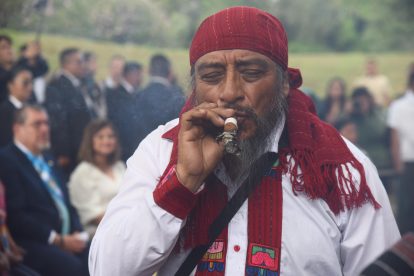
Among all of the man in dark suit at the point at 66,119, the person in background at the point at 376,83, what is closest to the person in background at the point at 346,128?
the person in background at the point at 376,83

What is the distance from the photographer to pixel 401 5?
1353cm

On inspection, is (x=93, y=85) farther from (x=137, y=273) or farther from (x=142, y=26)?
(x=137, y=273)

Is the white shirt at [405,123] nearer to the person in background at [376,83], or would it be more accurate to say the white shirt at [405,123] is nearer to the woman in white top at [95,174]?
the person in background at [376,83]

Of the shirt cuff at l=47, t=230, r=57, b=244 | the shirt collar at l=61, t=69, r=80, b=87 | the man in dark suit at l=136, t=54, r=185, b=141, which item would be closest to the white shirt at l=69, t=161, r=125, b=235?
the shirt cuff at l=47, t=230, r=57, b=244

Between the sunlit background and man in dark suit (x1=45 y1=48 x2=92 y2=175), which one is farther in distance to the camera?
the sunlit background

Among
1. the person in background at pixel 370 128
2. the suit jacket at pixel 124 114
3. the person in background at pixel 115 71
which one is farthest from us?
the person in background at pixel 370 128

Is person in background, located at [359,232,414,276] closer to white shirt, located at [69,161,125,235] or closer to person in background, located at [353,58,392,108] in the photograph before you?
white shirt, located at [69,161,125,235]

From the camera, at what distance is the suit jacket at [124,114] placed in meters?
6.50

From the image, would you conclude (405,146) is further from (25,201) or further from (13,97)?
(25,201)

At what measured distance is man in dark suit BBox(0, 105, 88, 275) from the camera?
6.21 metres

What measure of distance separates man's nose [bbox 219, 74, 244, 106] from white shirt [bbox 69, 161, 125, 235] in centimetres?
438

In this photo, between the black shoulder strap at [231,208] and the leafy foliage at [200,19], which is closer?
the black shoulder strap at [231,208]

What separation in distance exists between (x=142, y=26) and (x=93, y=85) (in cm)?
186

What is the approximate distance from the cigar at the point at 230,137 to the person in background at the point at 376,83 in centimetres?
1031
